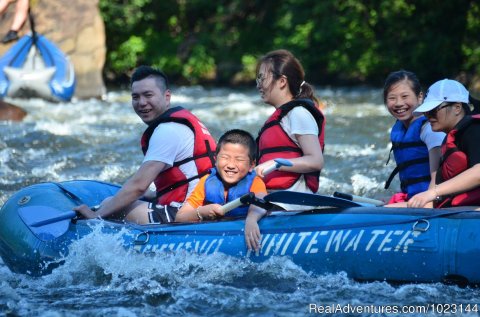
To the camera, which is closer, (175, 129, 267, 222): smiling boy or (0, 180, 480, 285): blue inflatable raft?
(0, 180, 480, 285): blue inflatable raft

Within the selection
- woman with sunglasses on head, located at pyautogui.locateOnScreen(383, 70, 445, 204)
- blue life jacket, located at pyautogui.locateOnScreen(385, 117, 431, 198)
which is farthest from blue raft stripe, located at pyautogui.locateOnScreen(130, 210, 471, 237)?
blue life jacket, located at pyautogui.locateOnScreen(385, 117, 431, 198)

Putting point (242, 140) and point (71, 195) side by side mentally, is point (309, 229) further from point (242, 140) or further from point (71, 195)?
point (71, 195)

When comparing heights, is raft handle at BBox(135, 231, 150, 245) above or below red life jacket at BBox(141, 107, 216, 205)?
below

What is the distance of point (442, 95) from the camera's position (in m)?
4.21

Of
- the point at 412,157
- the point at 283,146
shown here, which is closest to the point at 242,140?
the point at 283,146

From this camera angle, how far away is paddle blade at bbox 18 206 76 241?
4.43 meters

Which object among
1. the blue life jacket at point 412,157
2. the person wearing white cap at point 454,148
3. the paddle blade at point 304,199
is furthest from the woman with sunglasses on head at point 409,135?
the paddle blade at point 304,199

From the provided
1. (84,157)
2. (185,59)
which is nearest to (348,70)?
(185,59)

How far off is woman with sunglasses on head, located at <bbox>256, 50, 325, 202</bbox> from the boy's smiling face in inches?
8.5

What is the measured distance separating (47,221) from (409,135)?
1907 millimetres

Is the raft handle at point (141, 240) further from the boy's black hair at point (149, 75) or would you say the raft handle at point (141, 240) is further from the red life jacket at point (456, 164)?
the red life jacket at point (456, 164)

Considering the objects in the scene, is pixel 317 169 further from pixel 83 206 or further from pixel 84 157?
pixel 84 157

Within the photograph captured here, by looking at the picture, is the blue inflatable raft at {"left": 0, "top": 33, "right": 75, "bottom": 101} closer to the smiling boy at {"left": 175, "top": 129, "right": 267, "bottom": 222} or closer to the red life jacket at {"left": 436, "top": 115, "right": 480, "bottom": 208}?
the smiling boy at {"left": 175, "top": 129, "right": 267, "bottom": 222}

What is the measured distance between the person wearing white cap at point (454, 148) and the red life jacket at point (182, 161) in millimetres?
1054
